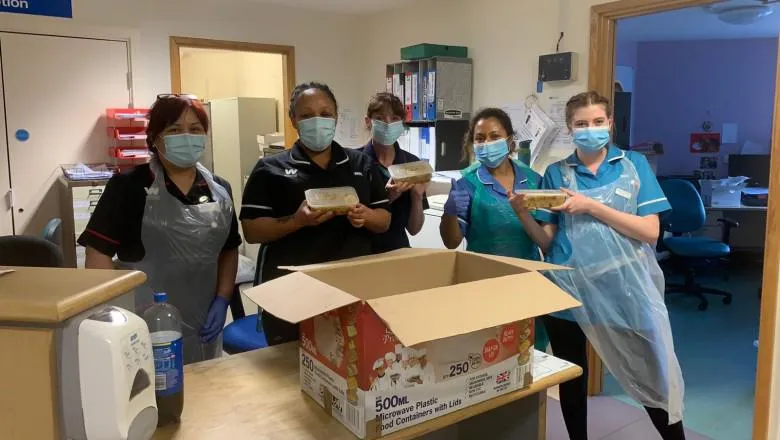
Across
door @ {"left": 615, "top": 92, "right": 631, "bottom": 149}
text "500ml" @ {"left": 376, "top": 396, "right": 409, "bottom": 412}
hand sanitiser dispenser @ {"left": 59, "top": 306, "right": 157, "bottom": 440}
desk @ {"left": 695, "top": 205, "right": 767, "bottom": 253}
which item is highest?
door @ {"left": 615, "top": 92, "right": 631, "bottom": 149}

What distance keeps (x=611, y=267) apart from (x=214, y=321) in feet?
4.26

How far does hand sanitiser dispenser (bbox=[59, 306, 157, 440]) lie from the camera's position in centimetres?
84

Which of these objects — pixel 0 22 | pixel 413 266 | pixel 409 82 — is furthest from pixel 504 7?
pixel 0 22

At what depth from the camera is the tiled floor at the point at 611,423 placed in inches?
108

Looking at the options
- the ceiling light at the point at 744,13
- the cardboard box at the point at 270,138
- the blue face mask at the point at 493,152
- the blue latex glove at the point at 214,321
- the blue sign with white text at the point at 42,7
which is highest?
the ceiling light at the point at 744,13

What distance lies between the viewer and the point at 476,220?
2191 mm

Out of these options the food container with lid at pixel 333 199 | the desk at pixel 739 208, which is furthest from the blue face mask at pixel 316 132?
the desk at pixel 739 208

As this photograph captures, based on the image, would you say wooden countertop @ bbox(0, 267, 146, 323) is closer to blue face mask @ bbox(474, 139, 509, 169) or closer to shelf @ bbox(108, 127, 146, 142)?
blue face mask @ bbox(474, 139, 509, 169)

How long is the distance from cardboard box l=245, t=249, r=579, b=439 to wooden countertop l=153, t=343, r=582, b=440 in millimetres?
23

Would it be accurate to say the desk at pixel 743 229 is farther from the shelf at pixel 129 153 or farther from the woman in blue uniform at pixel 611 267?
the shelf at pixel 129 153

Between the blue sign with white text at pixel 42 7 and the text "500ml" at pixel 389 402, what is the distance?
289cm

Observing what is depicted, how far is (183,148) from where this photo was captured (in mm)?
1833

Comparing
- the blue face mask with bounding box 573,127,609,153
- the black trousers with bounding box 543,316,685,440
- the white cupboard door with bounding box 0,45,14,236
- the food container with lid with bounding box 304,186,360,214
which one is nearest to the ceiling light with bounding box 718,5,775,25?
the blue face mask with bounding box 573,127,609,153

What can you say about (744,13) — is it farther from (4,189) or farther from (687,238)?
(4,189)
